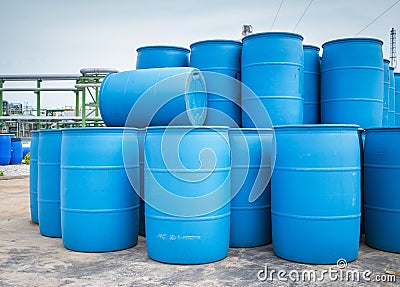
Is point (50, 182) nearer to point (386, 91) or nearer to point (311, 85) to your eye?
point (311, 85)

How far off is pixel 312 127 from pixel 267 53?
1445 millimetres

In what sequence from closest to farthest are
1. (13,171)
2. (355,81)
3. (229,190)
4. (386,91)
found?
1. (229,190)
2. (355,81)
3. (386,91)
4. (13,171)

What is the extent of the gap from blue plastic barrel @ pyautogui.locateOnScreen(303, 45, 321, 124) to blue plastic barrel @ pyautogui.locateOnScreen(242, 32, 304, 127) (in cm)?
52

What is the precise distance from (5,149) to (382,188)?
46.3ft

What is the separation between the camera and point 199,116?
5211mm

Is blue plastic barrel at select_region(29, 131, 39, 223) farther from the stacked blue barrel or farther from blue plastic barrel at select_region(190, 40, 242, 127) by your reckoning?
blue plastic barrel at select_region(190, 40, 242, 127)

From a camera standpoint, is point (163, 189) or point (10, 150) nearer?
point (163, 189)

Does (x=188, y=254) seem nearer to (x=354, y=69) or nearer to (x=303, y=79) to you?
(x=303, y=79)

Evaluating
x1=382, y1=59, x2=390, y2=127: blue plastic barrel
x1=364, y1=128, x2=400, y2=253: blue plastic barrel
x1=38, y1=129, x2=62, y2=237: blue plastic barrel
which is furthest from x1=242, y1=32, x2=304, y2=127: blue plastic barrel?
x1=38, y1=129, x2=62, y2=237: blue plastic barrel

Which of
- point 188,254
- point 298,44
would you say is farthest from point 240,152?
point 298,44

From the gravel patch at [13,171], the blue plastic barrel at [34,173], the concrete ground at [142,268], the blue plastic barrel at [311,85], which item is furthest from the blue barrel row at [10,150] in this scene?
the blue plastic barrel at [311,85]

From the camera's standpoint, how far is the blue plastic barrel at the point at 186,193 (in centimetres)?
399

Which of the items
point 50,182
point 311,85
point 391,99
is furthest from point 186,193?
point 391,99

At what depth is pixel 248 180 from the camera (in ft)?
15.1
